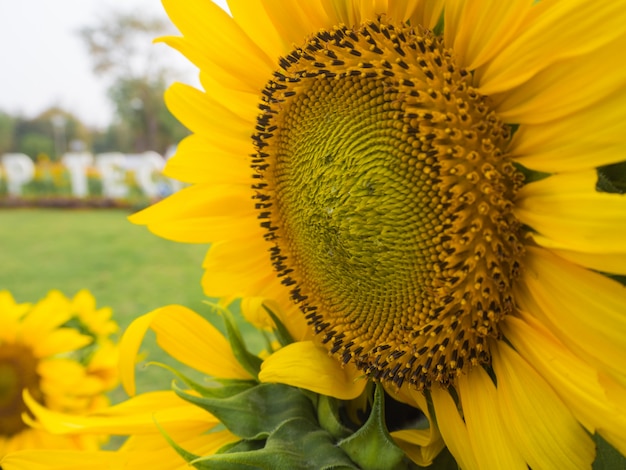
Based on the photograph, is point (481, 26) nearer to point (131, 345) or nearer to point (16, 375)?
point (131, 345)

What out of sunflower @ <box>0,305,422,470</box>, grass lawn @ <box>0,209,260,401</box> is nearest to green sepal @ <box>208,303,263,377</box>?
sunflower @ <box>0,305,422,470</box>

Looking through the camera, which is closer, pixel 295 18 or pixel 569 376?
pixel 569 376

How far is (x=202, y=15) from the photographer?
0.56 meters

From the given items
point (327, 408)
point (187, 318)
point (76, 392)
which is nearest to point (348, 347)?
point (327, 408)

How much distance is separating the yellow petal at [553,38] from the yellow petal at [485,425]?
8.4 inches

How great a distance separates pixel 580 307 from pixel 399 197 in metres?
0.15

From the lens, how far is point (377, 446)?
480mm

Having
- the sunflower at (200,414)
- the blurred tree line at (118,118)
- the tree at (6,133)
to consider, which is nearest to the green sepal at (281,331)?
the sunflower at (200,414)

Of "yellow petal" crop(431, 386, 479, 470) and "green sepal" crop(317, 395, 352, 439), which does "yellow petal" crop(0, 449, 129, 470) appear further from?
"yellow petal" crop(431, 386, 479, 470)

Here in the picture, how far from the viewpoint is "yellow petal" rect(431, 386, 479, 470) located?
1.54ft

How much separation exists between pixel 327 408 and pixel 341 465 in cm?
7

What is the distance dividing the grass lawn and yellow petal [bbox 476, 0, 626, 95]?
2.72 meters

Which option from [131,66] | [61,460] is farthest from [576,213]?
[131,66]

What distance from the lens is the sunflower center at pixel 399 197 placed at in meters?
0.46
